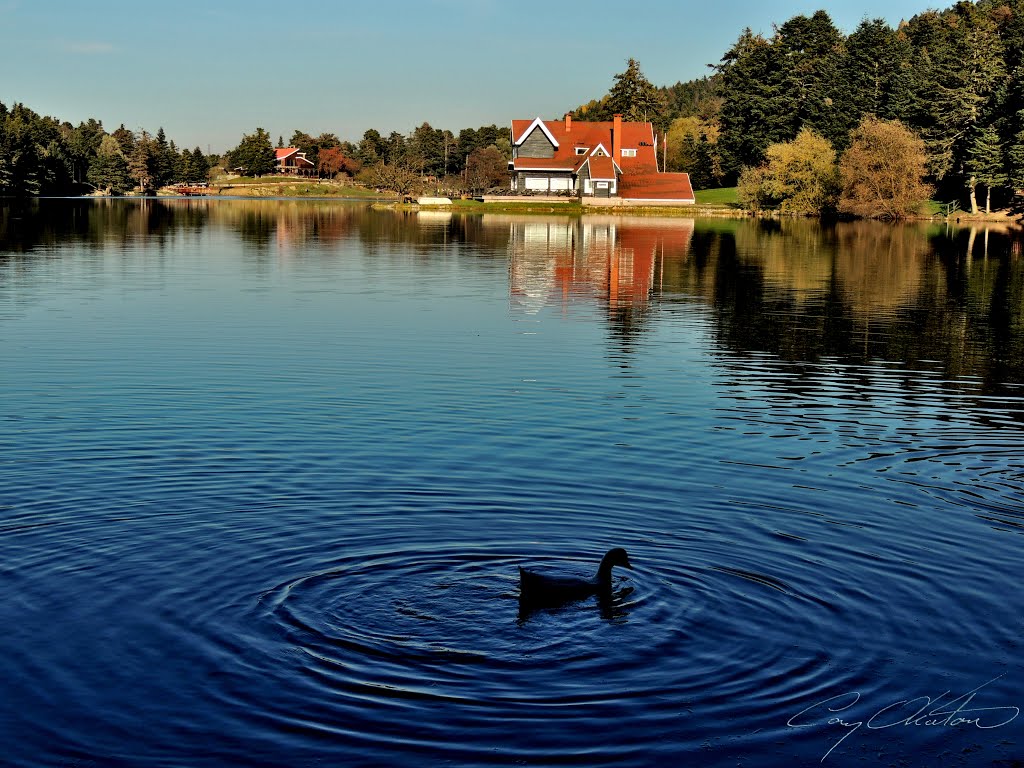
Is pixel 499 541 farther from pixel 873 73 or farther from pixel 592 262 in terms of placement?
pixel 873 73

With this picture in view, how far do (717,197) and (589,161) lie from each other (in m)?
19.8

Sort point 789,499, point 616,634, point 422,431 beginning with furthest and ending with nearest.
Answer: point 422,431, point 789,499, point 616,634

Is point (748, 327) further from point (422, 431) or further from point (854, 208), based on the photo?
point (854, 208)

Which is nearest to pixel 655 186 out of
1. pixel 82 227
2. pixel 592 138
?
pixel 592 138

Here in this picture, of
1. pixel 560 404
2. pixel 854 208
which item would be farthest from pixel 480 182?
pixel 560 404

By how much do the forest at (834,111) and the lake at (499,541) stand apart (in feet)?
317

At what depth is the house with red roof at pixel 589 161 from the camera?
477ft

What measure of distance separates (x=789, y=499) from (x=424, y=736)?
8.88 metres

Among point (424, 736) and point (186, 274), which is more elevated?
point (186, 274)

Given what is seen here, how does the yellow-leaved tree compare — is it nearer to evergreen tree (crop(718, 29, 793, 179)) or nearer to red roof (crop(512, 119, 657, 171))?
evergreen tree (crop(718, 29, 793, 179))

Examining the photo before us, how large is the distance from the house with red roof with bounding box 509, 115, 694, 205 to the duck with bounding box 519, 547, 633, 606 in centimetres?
13428

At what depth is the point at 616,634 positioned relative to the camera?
1142 cm

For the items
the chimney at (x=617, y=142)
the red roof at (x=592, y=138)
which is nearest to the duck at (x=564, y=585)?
the red roof at (x=592, y=138)
